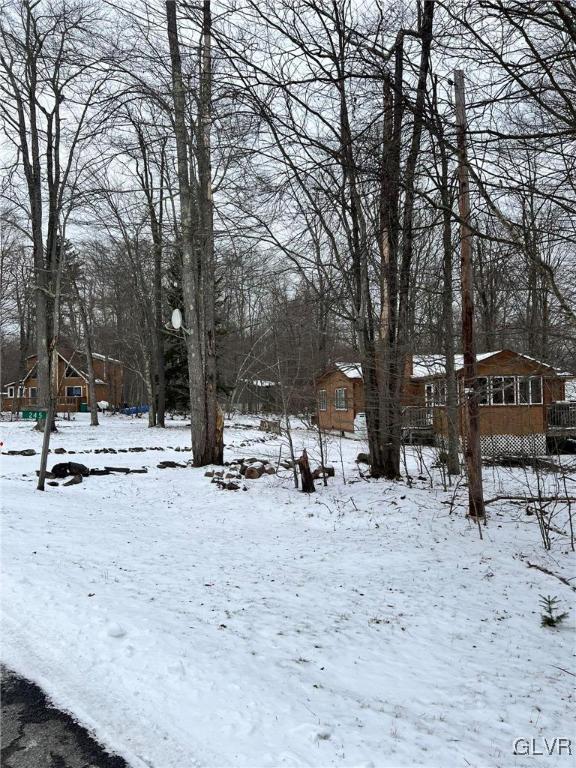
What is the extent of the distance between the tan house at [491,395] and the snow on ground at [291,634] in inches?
73.2

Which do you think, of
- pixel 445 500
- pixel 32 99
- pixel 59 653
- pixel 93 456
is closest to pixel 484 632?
pixel 59 653

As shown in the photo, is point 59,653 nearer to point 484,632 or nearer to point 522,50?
point 484,632

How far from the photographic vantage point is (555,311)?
20.2 ft

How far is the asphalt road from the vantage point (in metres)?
2.59

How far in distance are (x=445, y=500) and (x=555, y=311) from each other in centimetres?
403

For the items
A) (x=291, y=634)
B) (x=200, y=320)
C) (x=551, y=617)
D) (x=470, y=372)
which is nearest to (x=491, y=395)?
(x=470, y=372)

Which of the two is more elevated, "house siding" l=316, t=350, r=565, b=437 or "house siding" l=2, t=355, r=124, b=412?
"house siding" l=2, t=355, r=124, b=412

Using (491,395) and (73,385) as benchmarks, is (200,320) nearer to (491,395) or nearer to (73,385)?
(491,395)

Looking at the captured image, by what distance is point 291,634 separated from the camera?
13.4 feet

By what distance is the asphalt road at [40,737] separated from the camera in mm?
2592

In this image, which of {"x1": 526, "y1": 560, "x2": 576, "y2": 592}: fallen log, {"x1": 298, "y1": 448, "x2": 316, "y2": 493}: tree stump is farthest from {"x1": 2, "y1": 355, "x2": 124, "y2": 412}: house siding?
{"x1": 526, "y1": 560, "x2": 576, "y2": 592}: fallen log

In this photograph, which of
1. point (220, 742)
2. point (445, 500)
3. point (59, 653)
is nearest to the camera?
point (220, 742)

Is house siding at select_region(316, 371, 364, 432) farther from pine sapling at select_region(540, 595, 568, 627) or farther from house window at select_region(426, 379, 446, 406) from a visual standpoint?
pine sapling at select_region(540, 595, 568, 627)
